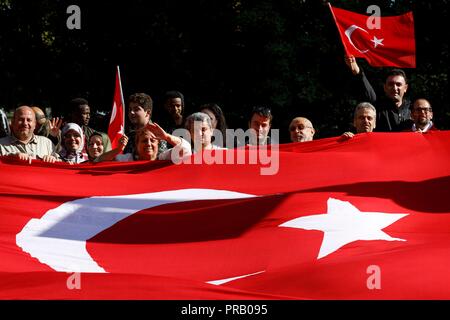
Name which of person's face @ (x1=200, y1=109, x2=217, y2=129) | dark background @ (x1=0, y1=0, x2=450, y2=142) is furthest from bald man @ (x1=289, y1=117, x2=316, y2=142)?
dark background @ (x1=0, y1=0, x2=450, y2=142)

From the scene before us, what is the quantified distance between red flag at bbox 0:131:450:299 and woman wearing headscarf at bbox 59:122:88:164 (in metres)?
0.84

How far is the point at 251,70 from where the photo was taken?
17.3 meters

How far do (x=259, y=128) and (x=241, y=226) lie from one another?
1.90 m

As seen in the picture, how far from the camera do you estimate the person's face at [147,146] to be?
23.8 ft

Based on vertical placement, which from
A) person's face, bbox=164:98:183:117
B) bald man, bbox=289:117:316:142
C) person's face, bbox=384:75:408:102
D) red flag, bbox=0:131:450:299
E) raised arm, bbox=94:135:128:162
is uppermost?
person's face, bbox=384:75:408:102

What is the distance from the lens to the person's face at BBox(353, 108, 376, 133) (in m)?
7.75

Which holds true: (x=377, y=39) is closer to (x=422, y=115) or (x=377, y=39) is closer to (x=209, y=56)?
(x=422, y=115)

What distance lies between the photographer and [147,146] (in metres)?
7.27

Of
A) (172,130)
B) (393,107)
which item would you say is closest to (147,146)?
(172,130)

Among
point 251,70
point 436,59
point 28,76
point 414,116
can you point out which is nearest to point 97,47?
point 28,76

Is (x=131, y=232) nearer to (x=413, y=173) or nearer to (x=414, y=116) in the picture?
(x=413, y=173)

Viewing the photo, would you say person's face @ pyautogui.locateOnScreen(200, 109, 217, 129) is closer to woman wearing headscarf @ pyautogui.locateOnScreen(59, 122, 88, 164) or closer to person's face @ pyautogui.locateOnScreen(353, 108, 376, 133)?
woman wearing headscarf @ pyautogui.locateOnScreen(59, 122, 88, 164)
